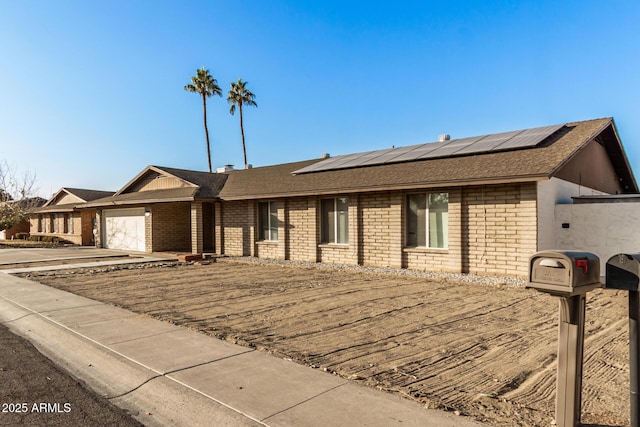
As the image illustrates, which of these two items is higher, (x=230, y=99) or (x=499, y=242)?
(x=230, y=99)

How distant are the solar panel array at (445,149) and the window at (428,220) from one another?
2194mm

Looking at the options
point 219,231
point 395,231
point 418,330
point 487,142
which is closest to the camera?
point 418,330

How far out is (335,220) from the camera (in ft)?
50.7

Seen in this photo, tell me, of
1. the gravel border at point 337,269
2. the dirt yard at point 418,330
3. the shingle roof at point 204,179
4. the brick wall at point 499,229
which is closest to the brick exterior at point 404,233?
the brick wall at point 499,229

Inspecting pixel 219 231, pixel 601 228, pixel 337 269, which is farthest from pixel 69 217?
pixel 601 228

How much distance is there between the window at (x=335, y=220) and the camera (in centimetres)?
1517

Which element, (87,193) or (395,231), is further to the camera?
(87,193)

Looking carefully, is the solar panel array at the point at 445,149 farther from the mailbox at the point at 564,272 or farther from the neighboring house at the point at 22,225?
the neighboring house at the point at 22,225

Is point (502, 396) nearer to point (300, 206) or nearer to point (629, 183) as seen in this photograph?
point (300, 206)

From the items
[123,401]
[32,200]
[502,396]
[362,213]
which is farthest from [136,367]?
[32,200]

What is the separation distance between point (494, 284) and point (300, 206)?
8.31 m

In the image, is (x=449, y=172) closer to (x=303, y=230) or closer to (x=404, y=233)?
(x=404, y=233)

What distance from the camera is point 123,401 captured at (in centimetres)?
402

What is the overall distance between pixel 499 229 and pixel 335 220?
6.17 metres
